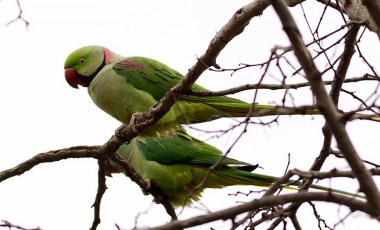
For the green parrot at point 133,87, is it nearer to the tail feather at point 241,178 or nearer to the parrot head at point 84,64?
the parrot head at point 84,64

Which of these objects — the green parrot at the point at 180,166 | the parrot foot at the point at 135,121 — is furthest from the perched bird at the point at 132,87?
the green parrot at the point at 180,166

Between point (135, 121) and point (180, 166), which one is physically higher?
point (180, 166)

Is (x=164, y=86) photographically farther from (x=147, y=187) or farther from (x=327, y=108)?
(x=327, y=108)

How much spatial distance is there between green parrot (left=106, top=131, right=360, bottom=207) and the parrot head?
2.37 feet

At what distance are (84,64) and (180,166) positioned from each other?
125 centimetres

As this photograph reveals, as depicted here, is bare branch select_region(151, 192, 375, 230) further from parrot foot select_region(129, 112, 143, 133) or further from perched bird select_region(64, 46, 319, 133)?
perched bird select_region(64, 46, 319, 133)

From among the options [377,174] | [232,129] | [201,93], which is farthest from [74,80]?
[377,174]

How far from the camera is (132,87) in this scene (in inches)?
199

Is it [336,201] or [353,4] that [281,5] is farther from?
[353,4]

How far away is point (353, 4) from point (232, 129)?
910 millimetres

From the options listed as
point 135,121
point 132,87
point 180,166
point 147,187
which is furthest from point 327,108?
point 180,166

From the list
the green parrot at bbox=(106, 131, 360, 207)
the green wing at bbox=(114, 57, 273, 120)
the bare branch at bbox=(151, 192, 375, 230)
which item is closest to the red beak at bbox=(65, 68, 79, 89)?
the green wing at bbox=(114, 57, 273, 120)

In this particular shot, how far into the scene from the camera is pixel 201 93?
137 inches

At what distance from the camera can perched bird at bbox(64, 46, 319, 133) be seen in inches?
189
